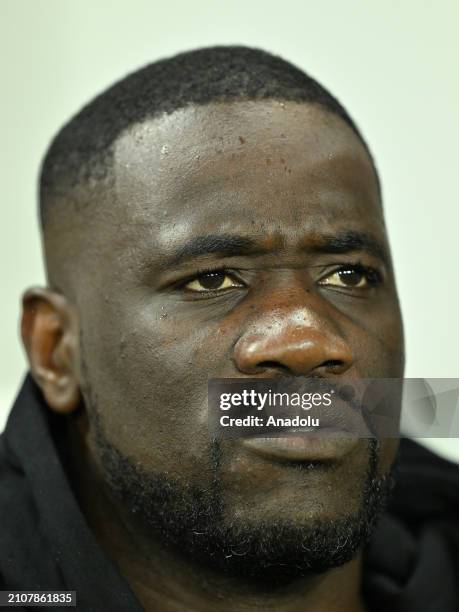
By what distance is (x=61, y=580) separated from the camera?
4.39 ft

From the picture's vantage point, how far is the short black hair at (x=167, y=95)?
1.42 m

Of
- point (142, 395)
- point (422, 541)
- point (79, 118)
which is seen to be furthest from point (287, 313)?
point (422, 541)

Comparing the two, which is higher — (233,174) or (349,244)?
(233,174)

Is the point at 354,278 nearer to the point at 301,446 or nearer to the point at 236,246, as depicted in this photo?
the point at 236,246

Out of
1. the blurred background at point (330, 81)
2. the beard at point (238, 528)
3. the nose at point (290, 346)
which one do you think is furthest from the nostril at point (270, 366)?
Answer: the blurred background at point (330, 81)

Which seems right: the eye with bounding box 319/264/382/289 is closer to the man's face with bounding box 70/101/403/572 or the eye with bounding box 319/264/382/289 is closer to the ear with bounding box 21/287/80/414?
the man's face with bounding box 70/101/403/572

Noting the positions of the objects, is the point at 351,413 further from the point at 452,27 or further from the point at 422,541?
the point at 452,27

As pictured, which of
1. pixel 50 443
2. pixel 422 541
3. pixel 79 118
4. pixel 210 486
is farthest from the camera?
pixel 422 541

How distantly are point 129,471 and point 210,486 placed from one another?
0.52 ft

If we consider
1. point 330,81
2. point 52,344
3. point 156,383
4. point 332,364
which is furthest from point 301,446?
point 330,81

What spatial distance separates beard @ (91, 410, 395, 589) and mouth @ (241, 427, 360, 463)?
0.02 m

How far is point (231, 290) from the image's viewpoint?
1315mm

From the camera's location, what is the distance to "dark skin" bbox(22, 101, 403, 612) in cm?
123

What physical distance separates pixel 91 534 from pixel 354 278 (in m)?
0.56
